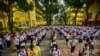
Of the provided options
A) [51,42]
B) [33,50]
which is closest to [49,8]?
[51,42]

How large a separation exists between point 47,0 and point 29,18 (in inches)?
478

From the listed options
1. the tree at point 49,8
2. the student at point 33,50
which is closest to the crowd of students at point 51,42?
the student at point 33,50

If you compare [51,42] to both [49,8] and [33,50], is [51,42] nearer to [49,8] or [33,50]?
[33,50]

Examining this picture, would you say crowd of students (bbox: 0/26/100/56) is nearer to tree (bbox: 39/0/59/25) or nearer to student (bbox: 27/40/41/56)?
student (bbox: 27/40/41/56)

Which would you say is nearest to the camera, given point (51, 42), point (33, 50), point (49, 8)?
point (33, 50)

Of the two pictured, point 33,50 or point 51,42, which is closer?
point 33,50

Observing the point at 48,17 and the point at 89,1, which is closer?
the point at 89,1

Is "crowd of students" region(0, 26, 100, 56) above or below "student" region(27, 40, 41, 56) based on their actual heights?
below

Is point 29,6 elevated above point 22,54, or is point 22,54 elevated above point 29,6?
point 22,54

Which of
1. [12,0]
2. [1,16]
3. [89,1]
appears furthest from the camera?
[89,1]

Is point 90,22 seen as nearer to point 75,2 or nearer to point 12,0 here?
point 75,2

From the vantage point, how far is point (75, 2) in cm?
9162

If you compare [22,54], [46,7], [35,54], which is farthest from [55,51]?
[46,7]

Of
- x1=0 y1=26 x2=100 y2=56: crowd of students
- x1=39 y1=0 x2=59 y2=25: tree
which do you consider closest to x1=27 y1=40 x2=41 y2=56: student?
x1=0 y1=26 x2=100 y2=56: crowd of students
